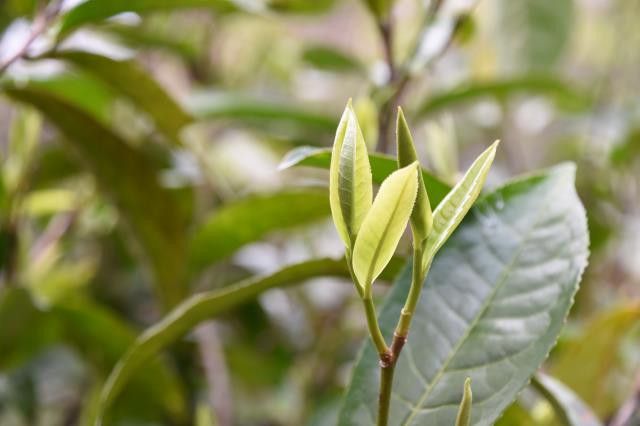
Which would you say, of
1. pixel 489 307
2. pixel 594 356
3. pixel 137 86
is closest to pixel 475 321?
pixel 489 307

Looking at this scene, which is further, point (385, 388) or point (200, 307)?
point (200, 307)

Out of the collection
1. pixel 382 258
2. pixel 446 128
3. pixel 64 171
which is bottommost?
pixel 64 171

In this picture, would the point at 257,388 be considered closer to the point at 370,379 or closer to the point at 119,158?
the point at 119,158

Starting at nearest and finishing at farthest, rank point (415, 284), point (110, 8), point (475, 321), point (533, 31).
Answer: point (415, 284)
point (475, 321)
point (110, 8)
point (533, 31)

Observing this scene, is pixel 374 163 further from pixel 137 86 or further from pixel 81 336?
pixel 81 336

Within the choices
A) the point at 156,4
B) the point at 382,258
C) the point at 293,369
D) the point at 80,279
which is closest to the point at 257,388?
the point at 293,369

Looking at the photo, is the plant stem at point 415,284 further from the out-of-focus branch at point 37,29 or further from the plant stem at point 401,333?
the out-of-focus branch at point 37,29

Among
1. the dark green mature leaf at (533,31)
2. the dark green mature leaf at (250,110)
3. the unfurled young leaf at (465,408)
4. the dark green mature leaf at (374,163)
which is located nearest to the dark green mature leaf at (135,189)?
the dark green mature leaf at (250,110)
